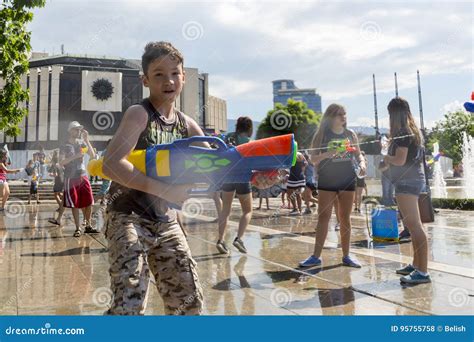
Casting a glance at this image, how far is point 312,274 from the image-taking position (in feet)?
14.8

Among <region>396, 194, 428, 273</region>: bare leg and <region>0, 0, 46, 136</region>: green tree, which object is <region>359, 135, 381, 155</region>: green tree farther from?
<region>0, 0, 46, 136</region>: green tree

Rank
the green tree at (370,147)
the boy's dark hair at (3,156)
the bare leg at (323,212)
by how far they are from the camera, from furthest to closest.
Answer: the boy's dark hair at (3,156) → the green tree at (370,147) → the bare leg at (323,212)

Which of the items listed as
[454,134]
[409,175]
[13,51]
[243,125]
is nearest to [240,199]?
[243,125]

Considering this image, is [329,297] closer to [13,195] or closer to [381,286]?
[381,286]

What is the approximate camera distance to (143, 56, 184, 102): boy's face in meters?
2.21

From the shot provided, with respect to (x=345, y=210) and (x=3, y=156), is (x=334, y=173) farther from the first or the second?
(x=3, y=156)

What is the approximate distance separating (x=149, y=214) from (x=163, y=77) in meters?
0.71

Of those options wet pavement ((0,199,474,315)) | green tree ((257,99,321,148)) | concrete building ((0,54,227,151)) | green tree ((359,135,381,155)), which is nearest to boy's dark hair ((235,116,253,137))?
green tree ((359,135,381,155))

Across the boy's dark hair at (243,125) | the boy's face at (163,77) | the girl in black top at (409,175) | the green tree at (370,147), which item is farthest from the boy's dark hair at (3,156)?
the boy's face at (163,77)

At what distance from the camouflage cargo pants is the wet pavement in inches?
48.7

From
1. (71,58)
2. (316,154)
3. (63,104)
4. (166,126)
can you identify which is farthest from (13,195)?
(71,58)

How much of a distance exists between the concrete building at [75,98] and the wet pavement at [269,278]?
49985 millimetres

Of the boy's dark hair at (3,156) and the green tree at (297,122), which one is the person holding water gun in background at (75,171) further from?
the green tree at (297,122)

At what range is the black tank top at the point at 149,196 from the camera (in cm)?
216
